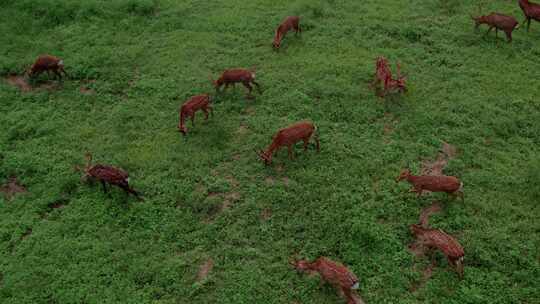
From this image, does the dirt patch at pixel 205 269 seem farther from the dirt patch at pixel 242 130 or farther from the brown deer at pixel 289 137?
the dirt patch at pixel 242 130

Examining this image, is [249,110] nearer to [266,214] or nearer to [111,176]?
[266,214]

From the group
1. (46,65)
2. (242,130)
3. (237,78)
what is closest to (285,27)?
(237,78)

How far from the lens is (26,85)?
1378cm

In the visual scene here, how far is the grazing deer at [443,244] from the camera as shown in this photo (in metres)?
8.62

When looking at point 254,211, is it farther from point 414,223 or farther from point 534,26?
point 534,26

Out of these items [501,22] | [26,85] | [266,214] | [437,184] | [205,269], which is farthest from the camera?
[501,22]

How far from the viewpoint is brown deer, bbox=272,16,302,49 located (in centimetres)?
1434

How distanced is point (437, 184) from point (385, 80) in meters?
3.50

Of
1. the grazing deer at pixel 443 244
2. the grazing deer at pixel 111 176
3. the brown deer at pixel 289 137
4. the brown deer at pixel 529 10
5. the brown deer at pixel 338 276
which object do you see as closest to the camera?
the brown deer at pixel 338 276

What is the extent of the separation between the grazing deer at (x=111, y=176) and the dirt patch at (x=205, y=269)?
2.11 meters

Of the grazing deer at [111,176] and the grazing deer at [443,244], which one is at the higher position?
the grazing deer at [111,176]

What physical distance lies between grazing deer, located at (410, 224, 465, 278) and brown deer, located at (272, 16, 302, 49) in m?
7.05

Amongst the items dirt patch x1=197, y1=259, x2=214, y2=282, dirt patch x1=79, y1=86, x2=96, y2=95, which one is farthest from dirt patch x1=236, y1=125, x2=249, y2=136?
dirt patch x1=79, y1=86, x2=96, y2=95

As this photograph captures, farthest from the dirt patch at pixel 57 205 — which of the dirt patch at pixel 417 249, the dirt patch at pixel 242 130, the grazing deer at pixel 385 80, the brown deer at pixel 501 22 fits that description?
the brown deer at pixel 501 22
